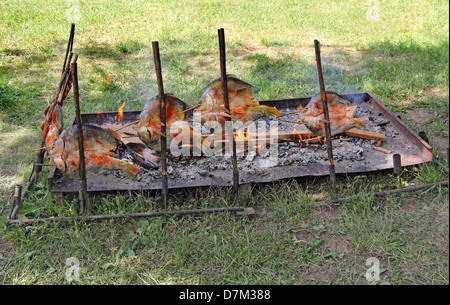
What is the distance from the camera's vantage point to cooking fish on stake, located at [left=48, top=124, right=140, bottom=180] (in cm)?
354

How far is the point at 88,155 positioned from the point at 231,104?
131cm

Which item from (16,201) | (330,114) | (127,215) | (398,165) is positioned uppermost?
(330,114)

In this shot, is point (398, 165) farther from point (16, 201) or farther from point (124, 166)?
point (16, 201)

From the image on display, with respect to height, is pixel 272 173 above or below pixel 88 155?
below

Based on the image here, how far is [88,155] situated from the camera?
11.8 feet

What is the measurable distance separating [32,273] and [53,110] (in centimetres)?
141

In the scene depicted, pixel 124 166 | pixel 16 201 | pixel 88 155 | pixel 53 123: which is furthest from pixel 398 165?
pixel 16 201

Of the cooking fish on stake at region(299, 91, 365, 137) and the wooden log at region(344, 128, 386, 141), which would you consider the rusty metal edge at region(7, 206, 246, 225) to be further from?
the wooden log at region(344, 128, 386, 141)

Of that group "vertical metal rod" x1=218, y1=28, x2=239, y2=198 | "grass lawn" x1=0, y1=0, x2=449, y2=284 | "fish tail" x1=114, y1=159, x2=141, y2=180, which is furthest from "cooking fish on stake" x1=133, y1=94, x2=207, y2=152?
"grass lawn" x1=0, y1=0, x2=449, y2=284

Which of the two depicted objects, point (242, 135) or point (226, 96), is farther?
point (242, 135)

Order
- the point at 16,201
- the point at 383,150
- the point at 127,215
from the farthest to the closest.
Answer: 1. the point at 383,150
2. the point at 16,201
3. the point at 127,215

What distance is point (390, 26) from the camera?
8047mm

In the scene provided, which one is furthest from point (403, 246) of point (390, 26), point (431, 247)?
point (390, 26)

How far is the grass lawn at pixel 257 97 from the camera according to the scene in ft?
10.5
